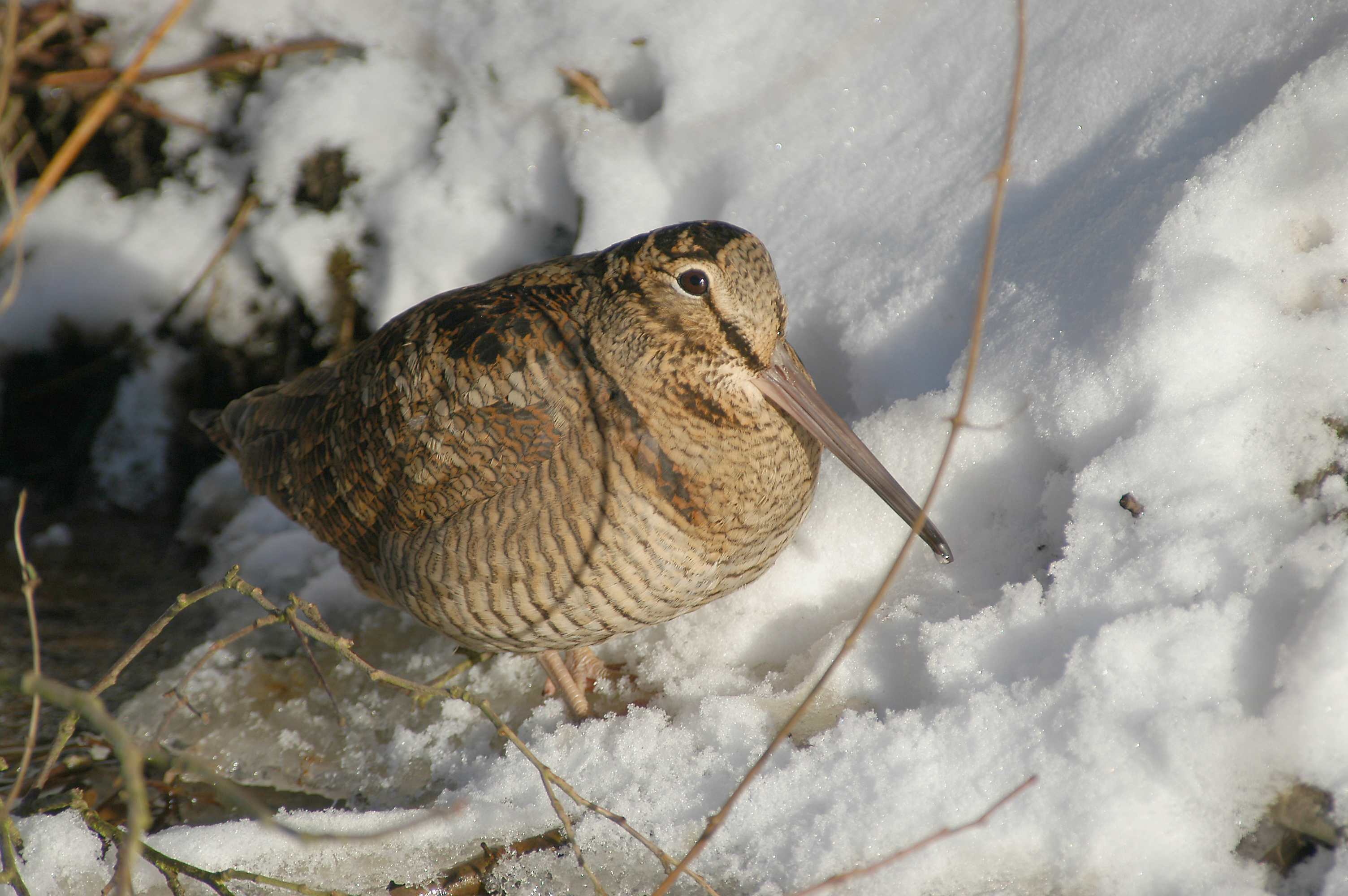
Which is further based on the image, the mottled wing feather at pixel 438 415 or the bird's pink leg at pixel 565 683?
the bird's pink leg at pixel 565 683

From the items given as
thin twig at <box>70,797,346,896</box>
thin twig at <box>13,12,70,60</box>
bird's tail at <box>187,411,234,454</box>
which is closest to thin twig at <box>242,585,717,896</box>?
thin twig at <box>70,797,346,896</box>

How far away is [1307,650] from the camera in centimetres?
159

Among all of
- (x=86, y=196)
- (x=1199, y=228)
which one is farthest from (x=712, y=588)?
(x=86, y=196)

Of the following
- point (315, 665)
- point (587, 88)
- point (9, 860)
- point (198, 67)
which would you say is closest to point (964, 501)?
point (315, 665)

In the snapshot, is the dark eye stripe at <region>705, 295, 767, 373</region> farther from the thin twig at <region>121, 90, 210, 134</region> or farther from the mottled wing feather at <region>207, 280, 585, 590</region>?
the thin twig at <region>121, 90, 210, 134</region>

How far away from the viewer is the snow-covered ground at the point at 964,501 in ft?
5.62

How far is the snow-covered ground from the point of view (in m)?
1.71

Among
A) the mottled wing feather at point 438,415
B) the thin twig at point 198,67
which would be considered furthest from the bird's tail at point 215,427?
the thin twig at point 198,67

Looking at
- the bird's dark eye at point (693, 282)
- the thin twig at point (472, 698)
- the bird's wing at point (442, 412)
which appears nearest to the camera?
the thin twig at point (472, 698)

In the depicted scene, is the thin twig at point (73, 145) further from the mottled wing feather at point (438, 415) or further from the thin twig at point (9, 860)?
the thin twig at point (9, 860)

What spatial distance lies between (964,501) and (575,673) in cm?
109

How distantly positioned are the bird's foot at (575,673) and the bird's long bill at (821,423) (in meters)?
0.82

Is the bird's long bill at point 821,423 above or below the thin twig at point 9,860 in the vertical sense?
below

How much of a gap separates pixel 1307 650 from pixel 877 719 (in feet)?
2.62
